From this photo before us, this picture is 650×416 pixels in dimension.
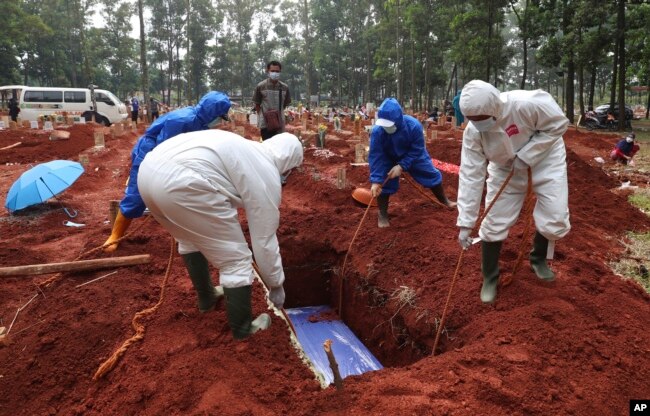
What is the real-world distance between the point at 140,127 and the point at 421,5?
17456 mm

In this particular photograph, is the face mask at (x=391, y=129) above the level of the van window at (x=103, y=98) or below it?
below

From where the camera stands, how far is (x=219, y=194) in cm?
256

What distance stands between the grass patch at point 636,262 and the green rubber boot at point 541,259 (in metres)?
0.88

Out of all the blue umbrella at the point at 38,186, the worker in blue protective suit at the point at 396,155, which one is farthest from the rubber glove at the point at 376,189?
the blue umbrella at the point at 38,186

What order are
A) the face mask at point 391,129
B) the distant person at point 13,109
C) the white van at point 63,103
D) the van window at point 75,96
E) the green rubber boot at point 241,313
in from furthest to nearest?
the van window at point 75,96 → the white van at point 63,103 → the distant person at point 13,109 → the face mask at point 391,129 → the green rubber boot at point 241,313

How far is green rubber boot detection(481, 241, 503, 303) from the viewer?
345 centimetres

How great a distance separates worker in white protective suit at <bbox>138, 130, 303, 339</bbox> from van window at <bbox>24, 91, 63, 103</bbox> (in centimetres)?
2210

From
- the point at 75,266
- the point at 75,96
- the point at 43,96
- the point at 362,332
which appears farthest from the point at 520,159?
the point at 43,96

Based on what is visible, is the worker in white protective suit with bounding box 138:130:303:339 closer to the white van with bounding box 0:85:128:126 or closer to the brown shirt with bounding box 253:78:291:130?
the brown shirt with bounding box 253:78:291:130

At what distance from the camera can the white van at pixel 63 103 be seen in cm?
2078

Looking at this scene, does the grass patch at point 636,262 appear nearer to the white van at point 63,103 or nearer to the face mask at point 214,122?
the face mask at point 214,122

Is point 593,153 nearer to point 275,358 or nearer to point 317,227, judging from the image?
point 317,227

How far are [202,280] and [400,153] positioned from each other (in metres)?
2.83

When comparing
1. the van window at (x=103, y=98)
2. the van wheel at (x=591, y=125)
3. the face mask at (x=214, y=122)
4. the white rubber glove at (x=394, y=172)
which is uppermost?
the van window at (x=103, y=98)
